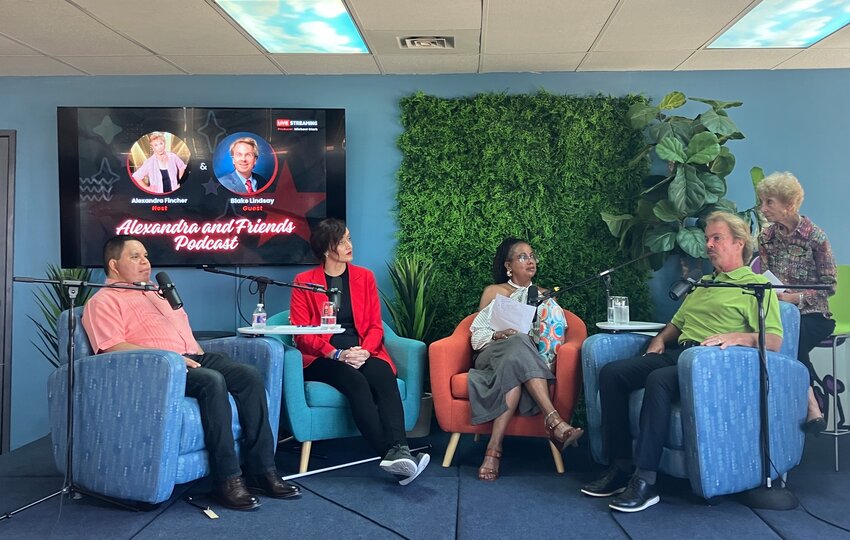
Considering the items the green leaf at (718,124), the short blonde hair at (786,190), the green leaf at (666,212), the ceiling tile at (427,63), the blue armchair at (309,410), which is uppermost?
the ceiling tile at (427,63)

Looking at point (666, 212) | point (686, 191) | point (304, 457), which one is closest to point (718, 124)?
point (686, 191)

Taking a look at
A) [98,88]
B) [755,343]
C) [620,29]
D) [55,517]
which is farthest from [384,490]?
[98,88]

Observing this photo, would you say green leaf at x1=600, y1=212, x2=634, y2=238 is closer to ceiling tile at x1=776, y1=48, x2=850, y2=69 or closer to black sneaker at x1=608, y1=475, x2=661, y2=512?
ceiling tile at x1=776, y1=48, x2=850, y2=69

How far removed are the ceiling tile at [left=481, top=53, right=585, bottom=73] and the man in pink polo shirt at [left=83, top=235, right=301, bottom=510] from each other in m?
2.46

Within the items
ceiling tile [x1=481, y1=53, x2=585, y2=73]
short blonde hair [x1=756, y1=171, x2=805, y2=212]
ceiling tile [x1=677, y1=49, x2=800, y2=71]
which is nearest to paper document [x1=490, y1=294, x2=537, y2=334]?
short blonde hair [x1=756, y1=171, x2=805, y2=212]

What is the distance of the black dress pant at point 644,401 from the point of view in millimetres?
3020

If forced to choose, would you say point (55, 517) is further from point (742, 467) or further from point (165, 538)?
point (742, 467)

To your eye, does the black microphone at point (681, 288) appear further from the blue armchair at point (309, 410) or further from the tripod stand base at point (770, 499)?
the blue armchair at point (309, 410)

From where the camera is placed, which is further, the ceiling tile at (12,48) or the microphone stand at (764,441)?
the ceiling tile at (12,48)

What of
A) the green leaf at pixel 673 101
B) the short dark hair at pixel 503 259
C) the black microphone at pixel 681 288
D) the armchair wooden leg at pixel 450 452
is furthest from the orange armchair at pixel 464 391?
the green leaf at pixel 673 101

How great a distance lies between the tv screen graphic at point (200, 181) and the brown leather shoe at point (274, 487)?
1.84 metres

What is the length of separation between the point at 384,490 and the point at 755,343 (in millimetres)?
1800

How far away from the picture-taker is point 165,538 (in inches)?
108

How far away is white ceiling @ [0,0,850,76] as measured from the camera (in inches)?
145
